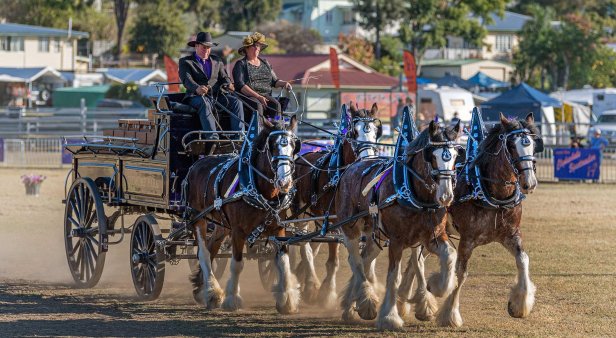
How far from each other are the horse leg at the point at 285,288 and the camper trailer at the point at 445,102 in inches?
1386

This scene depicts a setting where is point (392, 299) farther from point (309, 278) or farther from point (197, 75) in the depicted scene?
point (197, 75)

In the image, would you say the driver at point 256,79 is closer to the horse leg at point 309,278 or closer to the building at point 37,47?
the horse leg at point 309,278

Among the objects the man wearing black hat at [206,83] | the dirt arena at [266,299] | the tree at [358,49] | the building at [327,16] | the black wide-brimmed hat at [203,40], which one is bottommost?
the dirt arena at [266,299]

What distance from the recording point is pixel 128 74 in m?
75.6

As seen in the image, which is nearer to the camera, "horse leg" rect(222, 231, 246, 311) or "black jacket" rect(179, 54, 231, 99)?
"horse leg" rect(222, 231, 246, 311)

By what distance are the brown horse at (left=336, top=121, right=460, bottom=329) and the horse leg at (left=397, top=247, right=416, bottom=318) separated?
336 mm

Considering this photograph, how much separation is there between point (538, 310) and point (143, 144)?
4.99 metres

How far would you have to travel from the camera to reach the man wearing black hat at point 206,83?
43.3 ft

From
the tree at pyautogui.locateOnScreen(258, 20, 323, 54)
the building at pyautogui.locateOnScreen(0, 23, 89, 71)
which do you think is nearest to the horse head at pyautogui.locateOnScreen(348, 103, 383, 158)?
the building at pyautogui.locateOnScreen(0, 23, 89, 71)

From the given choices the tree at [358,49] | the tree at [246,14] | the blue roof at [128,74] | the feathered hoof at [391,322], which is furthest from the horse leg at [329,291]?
the tree at [246,14]

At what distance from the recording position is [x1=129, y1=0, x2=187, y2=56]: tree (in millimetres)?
84250

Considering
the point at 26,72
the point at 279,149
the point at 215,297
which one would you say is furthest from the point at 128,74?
the point at 279,149

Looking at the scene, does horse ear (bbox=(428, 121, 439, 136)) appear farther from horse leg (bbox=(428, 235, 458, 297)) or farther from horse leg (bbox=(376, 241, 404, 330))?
horse leg (bbox=(376, 241, 404, 330))

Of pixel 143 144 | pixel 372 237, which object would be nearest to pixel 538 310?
pixel 372 237
